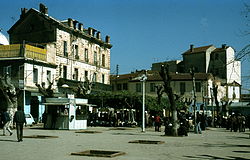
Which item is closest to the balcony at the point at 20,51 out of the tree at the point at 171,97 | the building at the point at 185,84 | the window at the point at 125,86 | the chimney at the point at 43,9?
the chimney at the point at 43,9

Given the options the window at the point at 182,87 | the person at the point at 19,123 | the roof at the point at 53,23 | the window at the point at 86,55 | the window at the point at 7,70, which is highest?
the roof at the point at 53,23

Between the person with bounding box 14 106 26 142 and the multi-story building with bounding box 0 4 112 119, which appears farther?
the multi-story building with bounding box 0 4 112 119

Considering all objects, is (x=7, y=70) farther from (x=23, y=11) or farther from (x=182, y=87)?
(x=182, y=87)

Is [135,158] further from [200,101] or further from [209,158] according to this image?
[200,101]

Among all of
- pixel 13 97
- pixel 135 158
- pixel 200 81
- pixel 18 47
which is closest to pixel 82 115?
pixel 13 97

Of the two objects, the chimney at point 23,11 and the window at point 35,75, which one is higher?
the chimney at point 23,11

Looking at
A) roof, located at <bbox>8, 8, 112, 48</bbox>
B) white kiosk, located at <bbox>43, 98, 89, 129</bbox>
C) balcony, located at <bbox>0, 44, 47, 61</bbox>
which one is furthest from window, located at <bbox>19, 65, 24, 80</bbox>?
white kiosk, located at <bbox>43, 98, 89, 129</bbox>

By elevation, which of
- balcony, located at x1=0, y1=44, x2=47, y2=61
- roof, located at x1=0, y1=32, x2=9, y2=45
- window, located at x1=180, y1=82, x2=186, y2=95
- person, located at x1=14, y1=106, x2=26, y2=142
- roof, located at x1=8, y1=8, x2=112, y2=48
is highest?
roof, located at x1=8, y1=8, x2=112, y2=48

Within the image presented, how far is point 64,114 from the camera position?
3008 cm

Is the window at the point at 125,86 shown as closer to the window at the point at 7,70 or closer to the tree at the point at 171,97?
the window at the point at 7,70

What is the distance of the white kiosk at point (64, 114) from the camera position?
29578mm

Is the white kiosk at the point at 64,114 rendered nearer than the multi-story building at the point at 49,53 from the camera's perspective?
Yes

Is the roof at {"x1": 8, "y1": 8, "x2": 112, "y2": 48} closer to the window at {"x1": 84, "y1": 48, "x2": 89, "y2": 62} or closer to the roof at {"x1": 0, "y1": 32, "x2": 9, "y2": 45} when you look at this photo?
the roof at {"x1": 0, "y1": 32, "x2": 9, "y2": 45}

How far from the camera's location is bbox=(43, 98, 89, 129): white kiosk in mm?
29578
